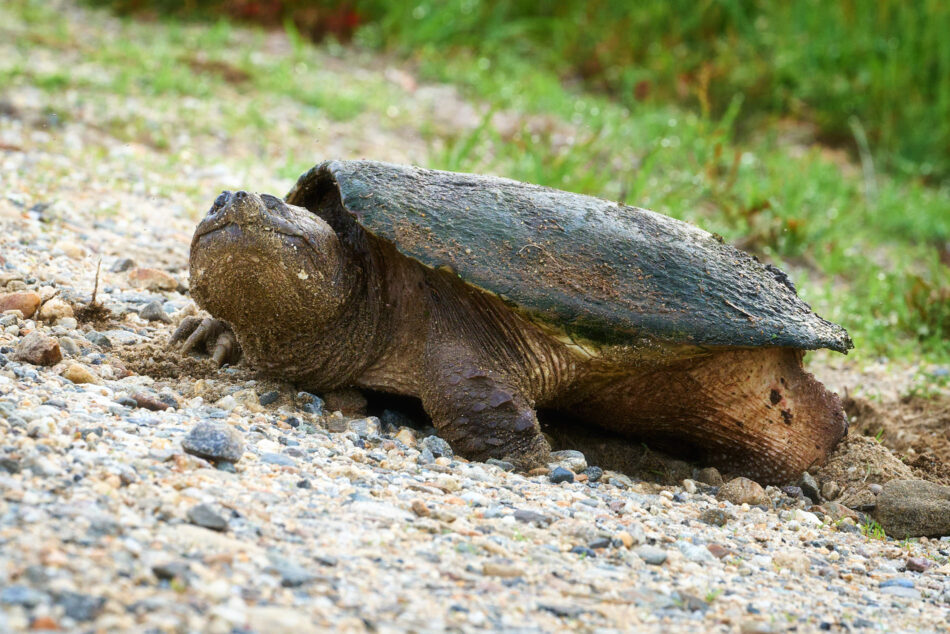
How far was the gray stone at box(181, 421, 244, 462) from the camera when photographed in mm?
2021

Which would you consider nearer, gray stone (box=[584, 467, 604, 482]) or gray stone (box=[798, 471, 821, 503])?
gray stone (box=[584, 467, 604, 482])

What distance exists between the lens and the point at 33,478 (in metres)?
1.73

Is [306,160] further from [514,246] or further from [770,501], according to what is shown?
[770,501]

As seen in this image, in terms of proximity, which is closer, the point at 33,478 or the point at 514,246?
the point at 33,478

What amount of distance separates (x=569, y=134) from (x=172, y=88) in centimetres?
269

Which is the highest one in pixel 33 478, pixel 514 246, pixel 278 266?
pixel 514 246

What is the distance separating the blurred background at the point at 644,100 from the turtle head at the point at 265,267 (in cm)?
245

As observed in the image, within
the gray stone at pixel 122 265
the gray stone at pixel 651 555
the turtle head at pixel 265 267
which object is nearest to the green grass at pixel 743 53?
the gray stone at pixel 122 265

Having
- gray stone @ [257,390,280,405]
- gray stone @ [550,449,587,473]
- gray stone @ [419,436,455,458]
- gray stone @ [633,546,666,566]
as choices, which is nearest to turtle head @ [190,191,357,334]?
gray stone @ [257,390,280,405]

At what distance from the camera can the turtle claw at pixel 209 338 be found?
291 cm

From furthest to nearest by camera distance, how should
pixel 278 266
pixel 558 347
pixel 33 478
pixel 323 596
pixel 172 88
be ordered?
pixel 172 88 → pixel 558 347 → pixel 278 266 → pixel 33 478 → pixel 323 596

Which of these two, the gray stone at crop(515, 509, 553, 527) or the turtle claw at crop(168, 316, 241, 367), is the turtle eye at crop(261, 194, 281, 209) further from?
the gray stone at crop(515, 509, 553, 527)

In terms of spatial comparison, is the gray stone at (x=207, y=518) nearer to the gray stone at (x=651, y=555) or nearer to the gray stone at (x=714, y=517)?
the gray stone at (x=651, y=555)

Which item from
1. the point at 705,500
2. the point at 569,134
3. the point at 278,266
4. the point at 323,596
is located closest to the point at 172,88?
the point at 569,134
